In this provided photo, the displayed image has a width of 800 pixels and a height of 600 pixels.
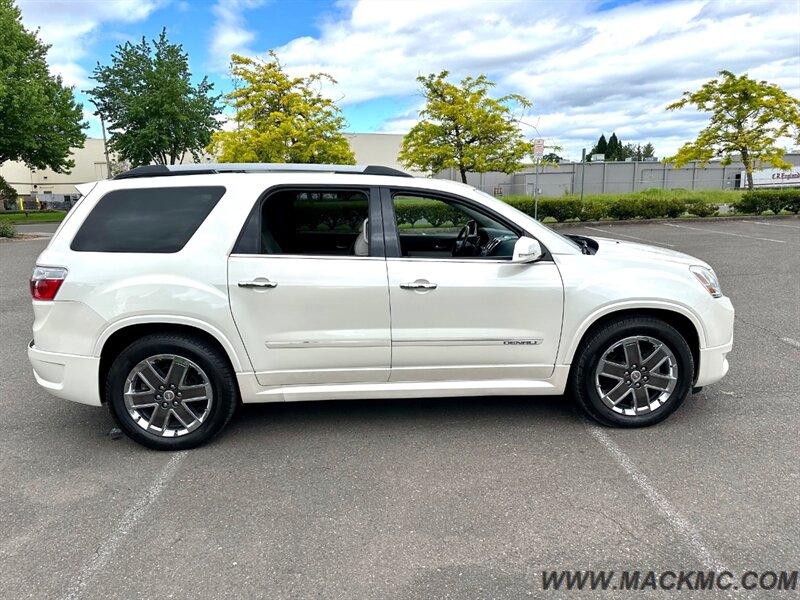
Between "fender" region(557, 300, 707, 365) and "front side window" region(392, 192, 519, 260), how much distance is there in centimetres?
68

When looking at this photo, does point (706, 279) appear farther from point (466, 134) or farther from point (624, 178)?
point (624, 178)

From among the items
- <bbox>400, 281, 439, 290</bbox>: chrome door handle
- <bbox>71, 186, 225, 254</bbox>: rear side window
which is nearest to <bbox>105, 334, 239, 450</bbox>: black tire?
<bbox>71, 186, 225, 254</bbox>: rear side window

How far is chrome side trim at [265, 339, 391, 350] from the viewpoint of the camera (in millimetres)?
3492

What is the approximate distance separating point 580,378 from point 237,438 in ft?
7.87

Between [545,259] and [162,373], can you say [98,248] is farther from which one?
[545,259]

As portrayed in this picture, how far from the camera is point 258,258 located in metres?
3.46

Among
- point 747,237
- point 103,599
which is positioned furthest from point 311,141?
point 103,599

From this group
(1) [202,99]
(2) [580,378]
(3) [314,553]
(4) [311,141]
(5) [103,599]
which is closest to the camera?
(5) [103,599]

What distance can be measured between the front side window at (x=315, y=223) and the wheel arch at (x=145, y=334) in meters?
0.64

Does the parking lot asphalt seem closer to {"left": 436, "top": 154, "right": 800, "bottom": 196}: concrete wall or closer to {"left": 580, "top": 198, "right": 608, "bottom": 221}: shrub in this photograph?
{"left": 580, "top": 198, "right": 608, "bottom": 221}: shrub

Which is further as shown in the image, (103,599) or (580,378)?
(580,378)

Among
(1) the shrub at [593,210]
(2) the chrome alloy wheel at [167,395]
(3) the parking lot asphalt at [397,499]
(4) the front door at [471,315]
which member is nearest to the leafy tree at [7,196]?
(1) the shrub at [593,210]

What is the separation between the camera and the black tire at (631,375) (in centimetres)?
363

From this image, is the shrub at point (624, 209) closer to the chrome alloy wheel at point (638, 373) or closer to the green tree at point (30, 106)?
the chrome alloy wheel at point (638, 373)
